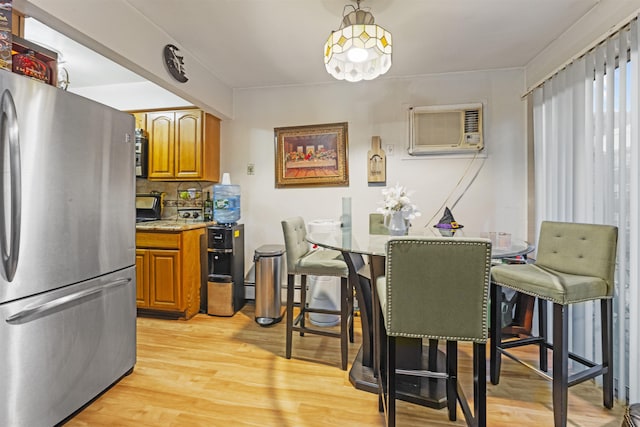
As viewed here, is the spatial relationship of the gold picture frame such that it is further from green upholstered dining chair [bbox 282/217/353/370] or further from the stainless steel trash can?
green upholstered dining chair [bbox 282/217/353/370]

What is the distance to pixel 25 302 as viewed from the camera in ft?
4.64

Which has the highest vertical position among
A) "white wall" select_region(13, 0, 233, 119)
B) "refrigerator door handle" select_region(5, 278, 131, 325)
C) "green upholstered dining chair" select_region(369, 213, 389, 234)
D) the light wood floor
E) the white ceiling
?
the white ceiling

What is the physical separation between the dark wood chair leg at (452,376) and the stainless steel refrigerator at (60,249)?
1.96 meters

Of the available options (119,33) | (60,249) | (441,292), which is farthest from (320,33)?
(60,249)

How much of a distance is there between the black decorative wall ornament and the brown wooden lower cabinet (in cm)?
141

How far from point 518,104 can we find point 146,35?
3350 millimetres

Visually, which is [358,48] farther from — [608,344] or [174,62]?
[608,344]

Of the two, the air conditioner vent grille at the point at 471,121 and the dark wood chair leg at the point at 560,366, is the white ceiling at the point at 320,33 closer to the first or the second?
the air conditioner vent grille at the point at 471,121

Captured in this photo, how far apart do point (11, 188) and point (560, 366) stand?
271 centimetres

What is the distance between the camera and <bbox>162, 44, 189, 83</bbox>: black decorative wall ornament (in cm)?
250

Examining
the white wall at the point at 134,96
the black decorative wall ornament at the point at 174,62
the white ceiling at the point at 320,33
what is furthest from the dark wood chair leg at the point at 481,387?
the white wall at the point at 134,96

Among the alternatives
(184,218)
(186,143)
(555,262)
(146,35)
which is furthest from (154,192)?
(555,262)

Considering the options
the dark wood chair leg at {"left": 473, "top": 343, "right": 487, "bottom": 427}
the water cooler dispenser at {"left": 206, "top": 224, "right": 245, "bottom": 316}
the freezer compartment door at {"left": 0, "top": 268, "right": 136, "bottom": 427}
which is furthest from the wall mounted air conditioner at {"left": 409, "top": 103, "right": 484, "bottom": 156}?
the freezer compartment door at {"left": 0, "top": 268, "right": 136, "bottom": 427}

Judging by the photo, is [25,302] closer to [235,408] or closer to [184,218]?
[235,408]
